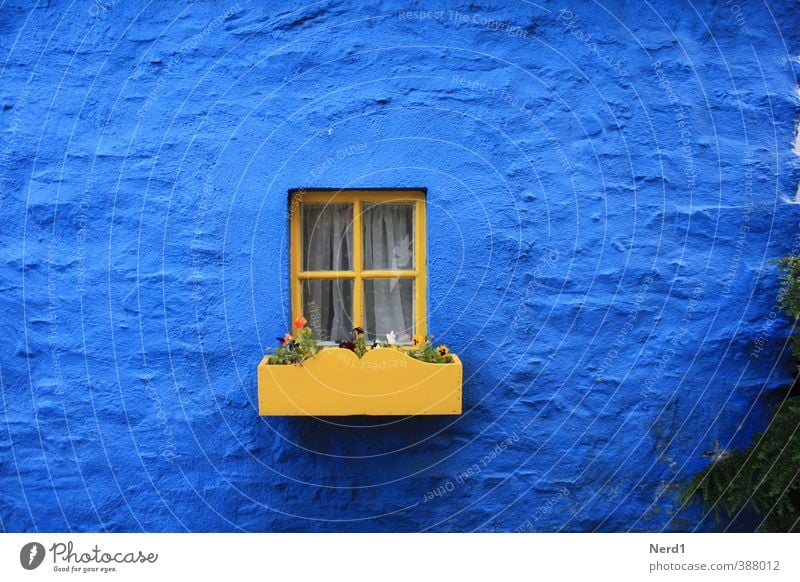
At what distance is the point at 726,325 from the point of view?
131 inches

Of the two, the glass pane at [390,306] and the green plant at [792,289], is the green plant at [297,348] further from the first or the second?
the green plant at [792,289]

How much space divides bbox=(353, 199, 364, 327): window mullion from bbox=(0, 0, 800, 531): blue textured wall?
0.24 m

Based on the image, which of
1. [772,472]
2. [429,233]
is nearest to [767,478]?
[772,472]

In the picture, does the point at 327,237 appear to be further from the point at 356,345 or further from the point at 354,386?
the point at 354,386

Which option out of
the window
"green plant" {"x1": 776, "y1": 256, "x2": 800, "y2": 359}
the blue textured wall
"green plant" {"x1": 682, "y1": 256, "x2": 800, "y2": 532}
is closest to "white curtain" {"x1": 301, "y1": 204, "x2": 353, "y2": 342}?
the window

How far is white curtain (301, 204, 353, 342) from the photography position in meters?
3.37

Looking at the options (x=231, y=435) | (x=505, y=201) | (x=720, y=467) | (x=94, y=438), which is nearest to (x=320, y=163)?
(x=505, y=201)

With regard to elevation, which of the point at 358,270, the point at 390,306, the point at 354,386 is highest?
the point at 358,270

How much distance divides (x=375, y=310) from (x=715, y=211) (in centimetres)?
154

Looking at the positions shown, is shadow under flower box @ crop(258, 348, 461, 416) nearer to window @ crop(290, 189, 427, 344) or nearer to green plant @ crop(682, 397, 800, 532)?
window @ crop(290, 189, 427, 344)

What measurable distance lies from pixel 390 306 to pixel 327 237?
0.42m

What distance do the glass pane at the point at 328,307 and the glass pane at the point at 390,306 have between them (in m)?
0.09

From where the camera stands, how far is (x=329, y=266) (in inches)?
133

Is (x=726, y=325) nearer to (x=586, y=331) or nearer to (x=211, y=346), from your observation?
(x=586, y=331)
